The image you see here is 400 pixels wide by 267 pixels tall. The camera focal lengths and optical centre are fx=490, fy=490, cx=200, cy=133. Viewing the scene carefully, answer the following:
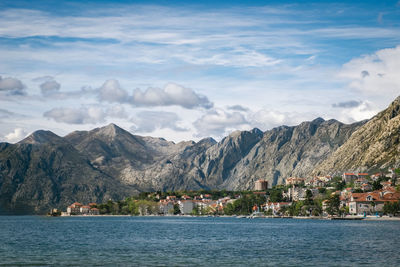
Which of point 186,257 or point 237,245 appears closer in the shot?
point 186,257

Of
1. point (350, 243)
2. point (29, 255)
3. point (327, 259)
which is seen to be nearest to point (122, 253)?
point (29, 255)

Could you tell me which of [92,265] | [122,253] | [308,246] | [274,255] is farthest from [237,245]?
[92,265]

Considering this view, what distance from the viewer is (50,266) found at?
62.0 metres

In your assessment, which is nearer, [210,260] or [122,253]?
[210,260]

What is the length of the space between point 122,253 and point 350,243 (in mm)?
44435

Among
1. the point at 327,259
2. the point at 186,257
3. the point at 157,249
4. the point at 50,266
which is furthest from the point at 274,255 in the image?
the point at 50,266

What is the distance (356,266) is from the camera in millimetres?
61375

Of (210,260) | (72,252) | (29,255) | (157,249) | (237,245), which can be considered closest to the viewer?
(210,260)

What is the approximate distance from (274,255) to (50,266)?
33.4 m

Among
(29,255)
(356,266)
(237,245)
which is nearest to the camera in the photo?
(356,266)

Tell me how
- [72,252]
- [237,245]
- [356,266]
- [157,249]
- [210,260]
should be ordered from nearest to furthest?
[356,266] → [210,260] → [72,252] → [157,249] → [237,245]

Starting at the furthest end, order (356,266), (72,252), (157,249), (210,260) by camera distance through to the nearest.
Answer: (157,249), (72,252), (210,260), (356,266)

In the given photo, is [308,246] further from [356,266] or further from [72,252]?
[72,252]

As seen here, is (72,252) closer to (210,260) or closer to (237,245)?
(210,260)
